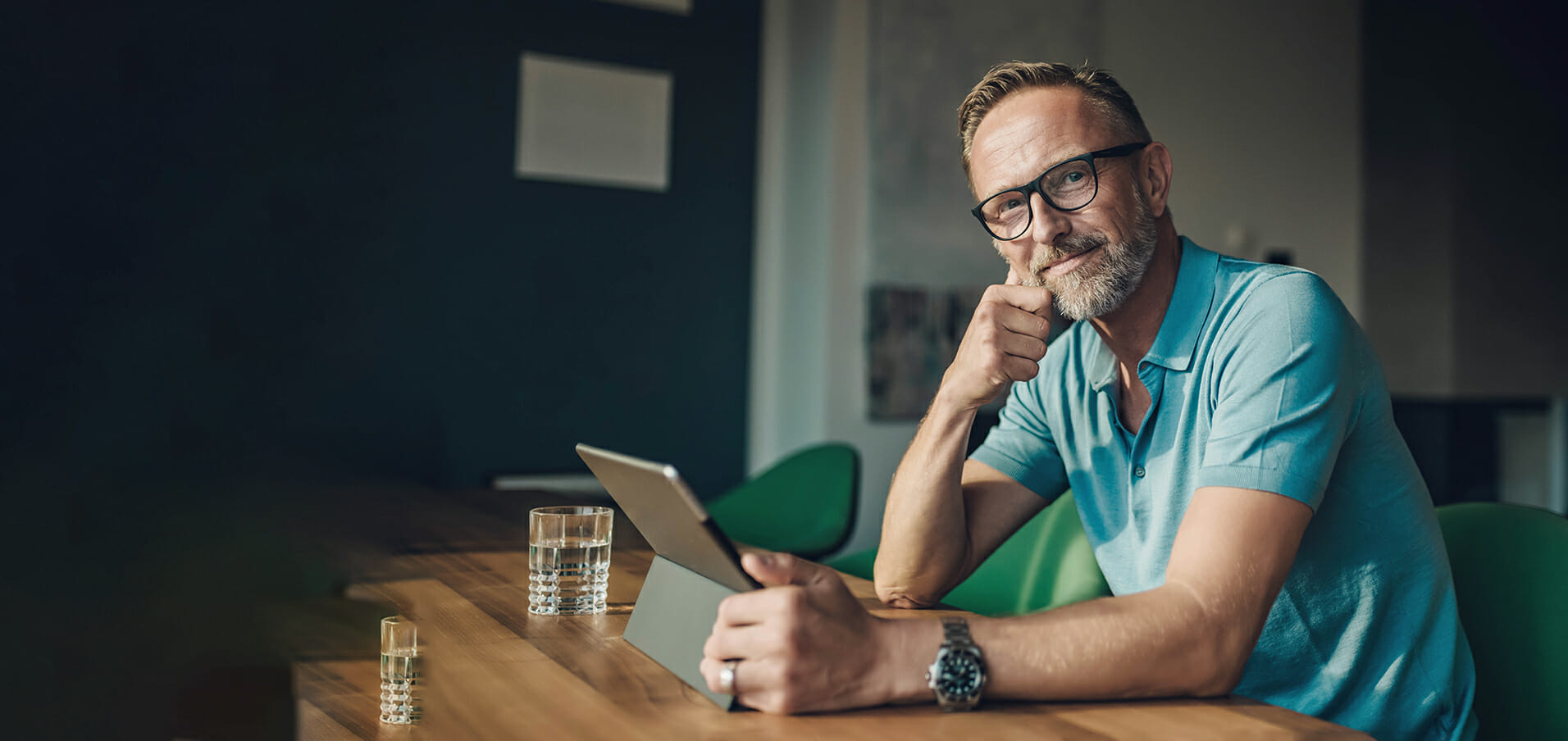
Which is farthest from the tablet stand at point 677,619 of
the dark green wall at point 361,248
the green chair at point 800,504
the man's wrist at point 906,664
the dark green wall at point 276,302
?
the dark green wall at point 361,248

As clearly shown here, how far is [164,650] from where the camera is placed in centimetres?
347

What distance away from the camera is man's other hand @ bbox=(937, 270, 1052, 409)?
1423 mm

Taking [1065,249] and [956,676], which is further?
[1065,249]

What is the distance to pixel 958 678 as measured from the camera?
91cm

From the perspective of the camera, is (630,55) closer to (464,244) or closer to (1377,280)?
(464,244)

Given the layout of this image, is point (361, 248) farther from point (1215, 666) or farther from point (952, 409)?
point (1215, 666)

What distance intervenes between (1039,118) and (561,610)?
959mm

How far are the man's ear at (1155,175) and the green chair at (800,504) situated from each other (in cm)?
146

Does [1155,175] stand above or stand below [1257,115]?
below

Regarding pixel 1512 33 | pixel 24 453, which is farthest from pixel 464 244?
pixel 1512 33

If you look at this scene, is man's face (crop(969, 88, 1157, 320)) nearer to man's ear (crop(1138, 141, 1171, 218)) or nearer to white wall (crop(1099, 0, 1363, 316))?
man's ear (crop(1138, 141, 1171, 218))

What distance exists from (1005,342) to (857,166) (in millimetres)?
3120

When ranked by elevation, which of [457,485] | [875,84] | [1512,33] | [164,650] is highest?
[1512,33]

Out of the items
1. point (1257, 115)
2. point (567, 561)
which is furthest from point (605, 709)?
point (1257, 115)
